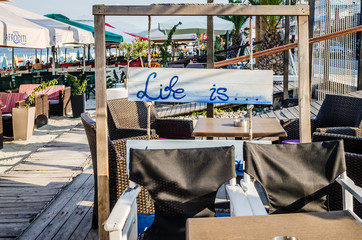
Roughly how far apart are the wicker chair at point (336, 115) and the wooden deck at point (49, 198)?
2470 millimetres

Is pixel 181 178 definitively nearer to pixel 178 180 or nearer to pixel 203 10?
pixel 178 180

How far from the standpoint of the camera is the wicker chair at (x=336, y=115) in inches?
180

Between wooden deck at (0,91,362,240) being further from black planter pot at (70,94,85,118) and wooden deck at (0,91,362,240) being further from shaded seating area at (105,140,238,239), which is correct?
black planter pot at (70,94,85,118)

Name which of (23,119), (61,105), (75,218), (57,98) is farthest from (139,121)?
(57,98)

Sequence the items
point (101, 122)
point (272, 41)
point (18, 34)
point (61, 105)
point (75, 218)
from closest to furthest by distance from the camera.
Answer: point (101, 122), point (75, 218), point (18, 34), point (61, 105), point (272, 41)

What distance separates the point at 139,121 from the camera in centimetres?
499

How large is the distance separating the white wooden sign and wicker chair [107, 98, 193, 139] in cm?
214

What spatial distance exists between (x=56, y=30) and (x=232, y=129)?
5735 millimetres

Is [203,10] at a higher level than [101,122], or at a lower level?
higher

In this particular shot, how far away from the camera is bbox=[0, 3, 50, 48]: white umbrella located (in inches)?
226

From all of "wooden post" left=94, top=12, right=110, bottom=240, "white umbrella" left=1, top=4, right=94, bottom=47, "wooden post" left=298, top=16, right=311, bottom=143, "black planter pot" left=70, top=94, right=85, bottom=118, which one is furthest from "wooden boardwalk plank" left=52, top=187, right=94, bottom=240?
"black planter pot" left=70, top=94, right=85, bottom=118

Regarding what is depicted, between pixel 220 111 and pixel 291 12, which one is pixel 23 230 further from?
pixel 220 111

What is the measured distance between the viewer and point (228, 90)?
252cm

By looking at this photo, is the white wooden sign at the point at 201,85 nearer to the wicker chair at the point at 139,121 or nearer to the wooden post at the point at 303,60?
the wooden post at the point at 303,60
